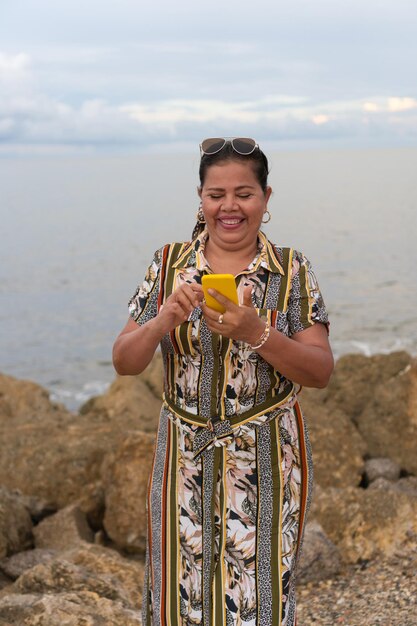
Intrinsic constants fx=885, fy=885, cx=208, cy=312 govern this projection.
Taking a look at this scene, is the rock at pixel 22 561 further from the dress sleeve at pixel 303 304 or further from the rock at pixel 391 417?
the dress sleeve at pixel 303 304

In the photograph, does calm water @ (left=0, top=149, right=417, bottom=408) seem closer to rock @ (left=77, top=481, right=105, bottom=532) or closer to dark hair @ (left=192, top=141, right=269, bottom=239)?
dark hair @ (left=192, top=141, right=269, bottom=239)

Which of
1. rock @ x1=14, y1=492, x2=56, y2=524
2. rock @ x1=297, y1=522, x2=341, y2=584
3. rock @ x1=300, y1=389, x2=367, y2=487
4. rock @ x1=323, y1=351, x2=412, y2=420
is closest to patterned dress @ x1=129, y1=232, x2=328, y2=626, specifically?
rock @ x1=297, y1=522, x2=341, y2=584

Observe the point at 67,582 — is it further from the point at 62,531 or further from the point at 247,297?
the point at 247,297

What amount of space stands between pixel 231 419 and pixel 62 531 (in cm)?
409

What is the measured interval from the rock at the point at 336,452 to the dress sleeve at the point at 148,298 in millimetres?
4582

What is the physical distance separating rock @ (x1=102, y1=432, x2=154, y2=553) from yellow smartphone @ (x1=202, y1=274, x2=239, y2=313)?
164 inches

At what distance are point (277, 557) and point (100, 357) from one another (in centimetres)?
2224

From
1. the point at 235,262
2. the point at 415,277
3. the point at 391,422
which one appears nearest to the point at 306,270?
the point at 235,262

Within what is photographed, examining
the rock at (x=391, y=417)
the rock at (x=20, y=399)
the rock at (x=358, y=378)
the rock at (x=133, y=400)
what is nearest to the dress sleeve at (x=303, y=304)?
the rock at (x=391, y=417)

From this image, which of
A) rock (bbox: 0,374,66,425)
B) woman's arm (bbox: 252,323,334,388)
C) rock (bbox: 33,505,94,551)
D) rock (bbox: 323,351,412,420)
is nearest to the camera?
woman's arm (bbox: 252,323,334,388)

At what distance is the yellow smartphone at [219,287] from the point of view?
9.68ft

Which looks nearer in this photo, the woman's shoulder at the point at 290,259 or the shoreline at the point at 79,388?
the woman's shoulder at the point at 290,259

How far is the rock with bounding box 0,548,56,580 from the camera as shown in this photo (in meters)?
6.18

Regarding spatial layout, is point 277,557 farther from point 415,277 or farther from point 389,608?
point 415,277
